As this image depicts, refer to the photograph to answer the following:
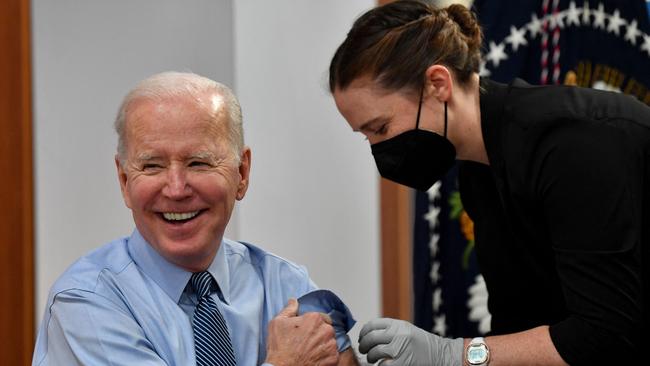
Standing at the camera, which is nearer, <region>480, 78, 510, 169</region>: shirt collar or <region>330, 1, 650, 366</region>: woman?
<region>330, 1, 650, 366</region>: woman

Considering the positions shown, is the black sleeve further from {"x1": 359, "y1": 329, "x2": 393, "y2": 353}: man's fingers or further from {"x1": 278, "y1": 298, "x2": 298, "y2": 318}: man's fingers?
{"x1": 278, "y1": 298, "x2": 298, "y2": 318}: man's fingers

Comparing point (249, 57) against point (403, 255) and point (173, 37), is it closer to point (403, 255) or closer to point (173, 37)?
point (173, 37)

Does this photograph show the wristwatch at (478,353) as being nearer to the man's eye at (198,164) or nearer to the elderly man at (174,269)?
the elderly man at (174,269)

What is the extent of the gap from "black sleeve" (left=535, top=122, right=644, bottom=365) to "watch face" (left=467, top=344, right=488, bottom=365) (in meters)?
0.15

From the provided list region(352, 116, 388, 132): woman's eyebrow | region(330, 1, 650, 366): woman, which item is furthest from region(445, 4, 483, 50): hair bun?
region(352, 116, 388, 132): woman's eyebrow

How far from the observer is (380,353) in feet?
6.13

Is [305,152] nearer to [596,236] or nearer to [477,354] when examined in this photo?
[477,354]

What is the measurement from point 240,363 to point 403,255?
5.00 ft

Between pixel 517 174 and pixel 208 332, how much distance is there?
2.31 feet

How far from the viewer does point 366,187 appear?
329 cm

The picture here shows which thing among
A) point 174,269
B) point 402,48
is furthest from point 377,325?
point 402,48

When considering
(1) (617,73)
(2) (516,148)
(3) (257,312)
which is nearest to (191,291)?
(3) (257,312)

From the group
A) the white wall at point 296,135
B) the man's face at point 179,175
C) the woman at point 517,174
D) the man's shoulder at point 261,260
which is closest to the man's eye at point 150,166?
the man's face at point 179,175

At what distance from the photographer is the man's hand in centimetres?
166
